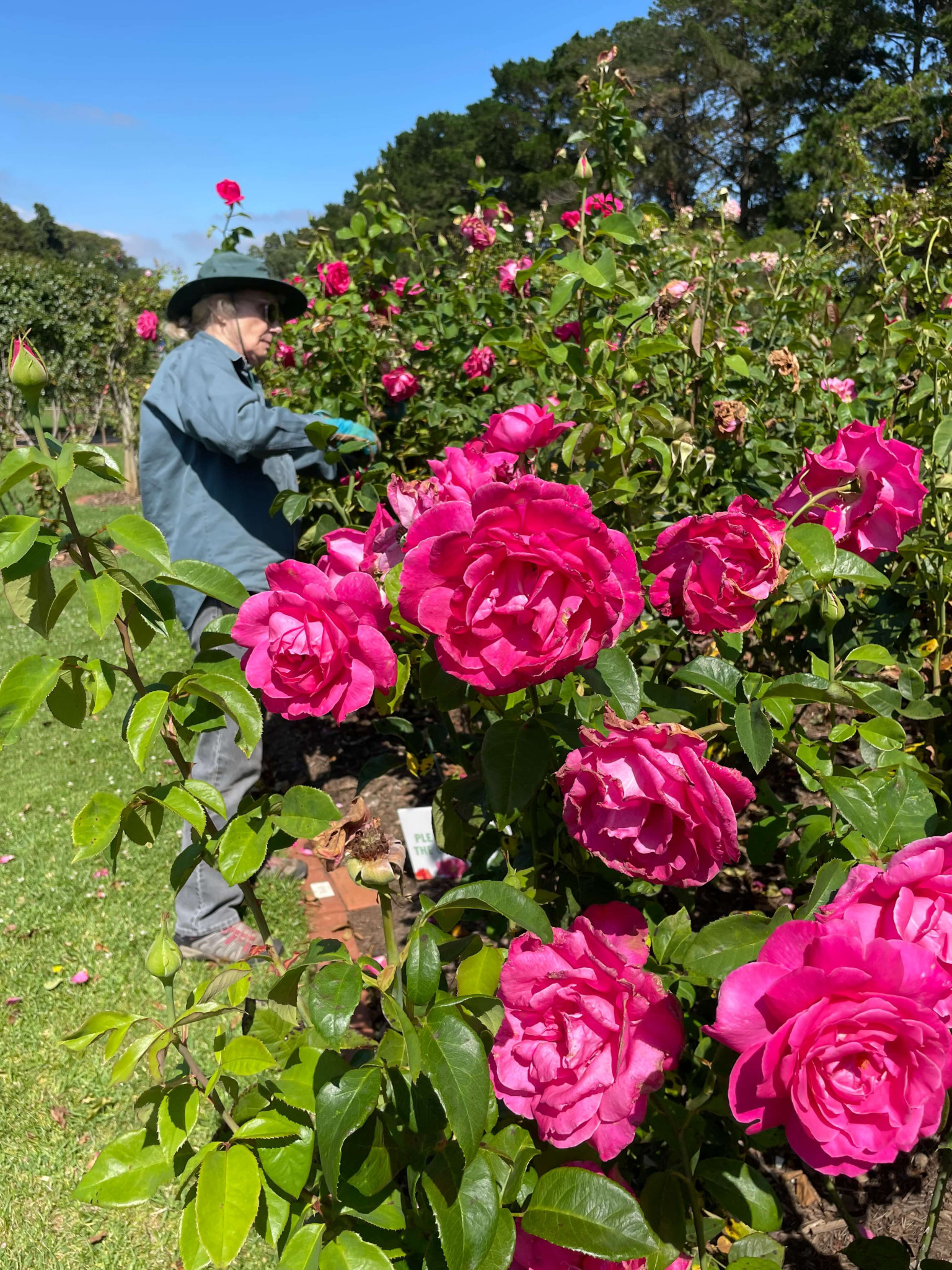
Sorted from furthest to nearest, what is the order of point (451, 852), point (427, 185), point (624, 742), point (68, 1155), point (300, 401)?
point (427, 185) < point (300, 401) < point (68, 1155) < point (451, 852) < point (624, 742)

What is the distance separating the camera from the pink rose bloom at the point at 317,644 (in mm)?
882

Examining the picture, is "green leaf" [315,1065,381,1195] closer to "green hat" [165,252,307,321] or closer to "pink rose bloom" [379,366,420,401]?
"pink rose bloom" [379,366,420,401]

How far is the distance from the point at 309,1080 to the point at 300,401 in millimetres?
3836

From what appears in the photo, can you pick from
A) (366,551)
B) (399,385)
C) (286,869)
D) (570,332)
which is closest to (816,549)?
(366,551)

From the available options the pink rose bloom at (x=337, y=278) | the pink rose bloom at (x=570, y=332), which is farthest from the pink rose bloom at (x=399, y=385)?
the pink rose bloom at (x=570, y=332)

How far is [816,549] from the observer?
989 mm

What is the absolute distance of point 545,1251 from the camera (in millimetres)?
891

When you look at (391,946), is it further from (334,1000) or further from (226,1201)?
(226,1201)

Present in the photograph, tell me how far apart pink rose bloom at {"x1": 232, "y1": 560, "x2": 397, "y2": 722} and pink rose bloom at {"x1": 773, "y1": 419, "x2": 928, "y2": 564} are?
55 cm

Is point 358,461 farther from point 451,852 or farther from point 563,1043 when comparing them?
point 563,1043

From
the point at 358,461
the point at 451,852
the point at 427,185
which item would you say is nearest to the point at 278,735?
the point at 358,461

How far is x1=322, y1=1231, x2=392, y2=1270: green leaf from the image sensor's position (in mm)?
877

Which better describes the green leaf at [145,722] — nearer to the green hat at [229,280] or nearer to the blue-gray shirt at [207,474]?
the blue-gray shirt at [207,474]

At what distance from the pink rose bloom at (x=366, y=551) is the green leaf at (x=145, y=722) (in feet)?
0.74
